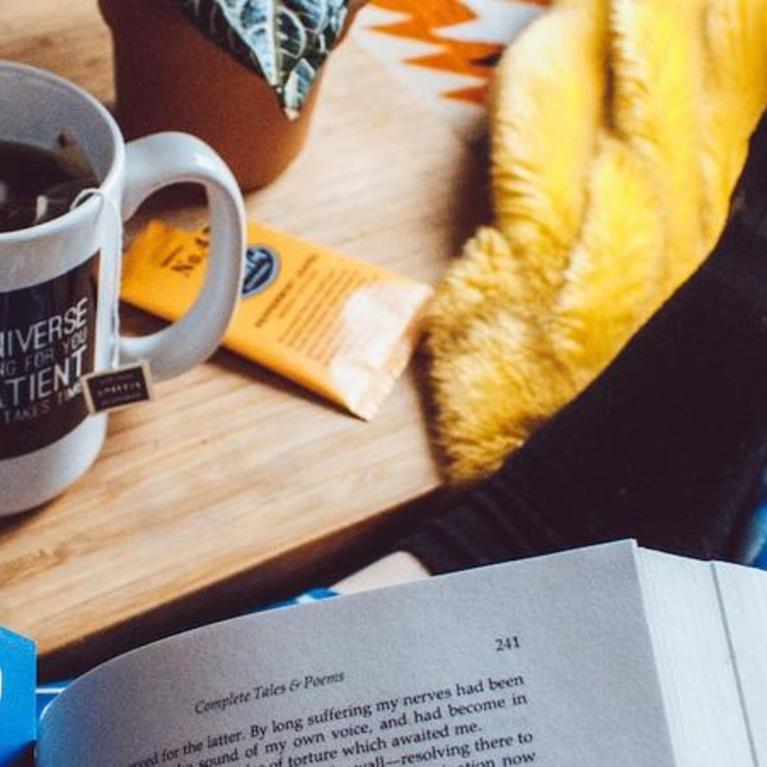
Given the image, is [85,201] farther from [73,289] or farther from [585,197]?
[585,197]

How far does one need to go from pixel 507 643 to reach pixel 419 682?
1.1 inches

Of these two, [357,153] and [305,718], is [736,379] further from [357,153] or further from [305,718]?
[305,718]

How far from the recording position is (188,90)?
1.79 ft

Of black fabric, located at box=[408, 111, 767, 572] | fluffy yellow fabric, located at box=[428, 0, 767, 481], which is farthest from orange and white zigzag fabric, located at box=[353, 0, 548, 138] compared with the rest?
black fabric, located at box=[408, 111, 767, 572]

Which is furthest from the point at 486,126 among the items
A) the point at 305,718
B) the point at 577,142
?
the point at 305,718

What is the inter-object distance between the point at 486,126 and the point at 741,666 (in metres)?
0.38

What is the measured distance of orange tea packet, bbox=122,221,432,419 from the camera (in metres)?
0.56

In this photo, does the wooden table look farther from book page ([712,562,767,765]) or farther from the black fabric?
book page ([712,562,767,765])

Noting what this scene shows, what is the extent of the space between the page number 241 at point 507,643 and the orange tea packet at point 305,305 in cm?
19

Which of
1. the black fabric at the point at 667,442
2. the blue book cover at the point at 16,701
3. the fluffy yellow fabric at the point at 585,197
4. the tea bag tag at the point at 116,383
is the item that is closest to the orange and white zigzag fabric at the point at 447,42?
the fluffy yellow fabric at the point at 585,197

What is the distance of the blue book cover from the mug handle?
0.42ft

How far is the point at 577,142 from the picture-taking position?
0.65m

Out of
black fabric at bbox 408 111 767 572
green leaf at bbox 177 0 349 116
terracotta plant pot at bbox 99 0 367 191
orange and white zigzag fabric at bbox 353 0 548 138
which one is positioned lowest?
black fabric at bbox 408 111 767 572

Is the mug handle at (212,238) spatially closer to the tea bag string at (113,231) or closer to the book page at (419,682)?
the tea bag string at (113,231)
